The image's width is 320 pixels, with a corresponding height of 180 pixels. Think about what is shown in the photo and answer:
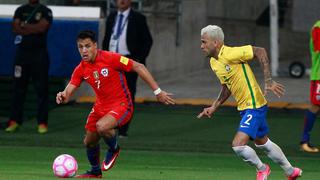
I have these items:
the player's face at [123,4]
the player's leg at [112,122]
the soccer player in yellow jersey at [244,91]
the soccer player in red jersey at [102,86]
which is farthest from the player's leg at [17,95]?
the soccer player in yellow jersey at [244,91]

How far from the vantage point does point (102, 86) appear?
12.6 meters

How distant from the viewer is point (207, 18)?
80.0ft

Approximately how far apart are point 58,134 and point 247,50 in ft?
19.8

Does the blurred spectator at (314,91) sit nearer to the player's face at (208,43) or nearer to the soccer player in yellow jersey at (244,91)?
the soccer player in yellow jersey at (244,91)

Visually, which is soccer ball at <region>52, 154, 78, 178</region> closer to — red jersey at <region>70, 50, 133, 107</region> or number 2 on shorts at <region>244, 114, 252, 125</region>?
red jersey at <region>70, 50, 133, 107</region>

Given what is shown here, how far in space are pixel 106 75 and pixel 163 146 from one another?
3856 millimetres

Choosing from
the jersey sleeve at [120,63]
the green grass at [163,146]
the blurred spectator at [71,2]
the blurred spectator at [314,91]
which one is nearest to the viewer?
the jersey sleeve at [120,63]

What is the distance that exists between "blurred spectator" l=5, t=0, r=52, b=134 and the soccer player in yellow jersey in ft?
18.4

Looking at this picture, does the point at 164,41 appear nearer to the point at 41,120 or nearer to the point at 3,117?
the point at 3,117

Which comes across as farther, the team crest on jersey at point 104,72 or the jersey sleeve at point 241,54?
the team crest on jersey at point 104,72

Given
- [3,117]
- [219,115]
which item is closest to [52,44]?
[3,117]

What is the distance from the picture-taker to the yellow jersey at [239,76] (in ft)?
39.4

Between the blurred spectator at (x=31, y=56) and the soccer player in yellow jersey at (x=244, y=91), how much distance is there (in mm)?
5614

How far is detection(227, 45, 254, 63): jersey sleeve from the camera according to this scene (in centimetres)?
1191
